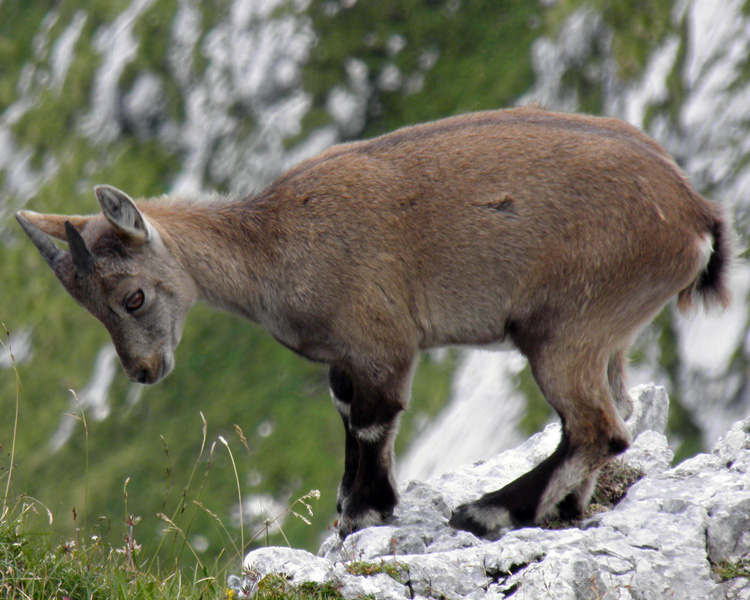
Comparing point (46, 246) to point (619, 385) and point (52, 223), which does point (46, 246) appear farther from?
point (619, 385)

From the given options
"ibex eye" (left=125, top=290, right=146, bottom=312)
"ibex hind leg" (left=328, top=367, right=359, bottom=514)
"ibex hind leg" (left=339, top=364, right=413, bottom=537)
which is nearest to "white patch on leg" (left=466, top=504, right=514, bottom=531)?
"ibex hind leg" (left=339, top=364, right=413, bottom=537)

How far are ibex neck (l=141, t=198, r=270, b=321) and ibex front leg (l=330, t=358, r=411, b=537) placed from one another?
3.82 ft

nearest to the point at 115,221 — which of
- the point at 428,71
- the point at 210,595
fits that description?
the point at 210,595

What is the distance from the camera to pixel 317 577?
534cm

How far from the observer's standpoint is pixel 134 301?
24.7 feet

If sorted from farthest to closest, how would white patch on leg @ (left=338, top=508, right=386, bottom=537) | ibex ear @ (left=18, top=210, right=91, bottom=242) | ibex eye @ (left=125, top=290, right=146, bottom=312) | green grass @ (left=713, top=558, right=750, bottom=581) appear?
ibex ear @ (left=18, top=210, right=91, bottom=242), ibex eye @ (left=125, top=290, right=146, bottom=312), white patch on leg @ (left=338, top=508, right=386, bottom=537), green grass @ (left=713, top=558, right=750, bottom=581)

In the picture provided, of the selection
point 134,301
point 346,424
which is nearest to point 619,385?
point 346,424

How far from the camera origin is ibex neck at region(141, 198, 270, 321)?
7.72 meters

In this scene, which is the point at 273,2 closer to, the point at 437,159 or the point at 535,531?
the point at 437,159

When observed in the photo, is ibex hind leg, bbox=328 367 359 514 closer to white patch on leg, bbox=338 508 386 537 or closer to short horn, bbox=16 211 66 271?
white patch on leg, bbox=338 508 386 537

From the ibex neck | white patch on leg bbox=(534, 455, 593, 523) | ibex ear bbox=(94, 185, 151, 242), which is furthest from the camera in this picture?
the ibex neck

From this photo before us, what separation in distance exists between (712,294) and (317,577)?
4.09 m

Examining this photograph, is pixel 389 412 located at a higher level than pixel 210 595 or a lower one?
lower

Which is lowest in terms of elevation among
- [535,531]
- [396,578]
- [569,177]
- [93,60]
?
[93,60]
